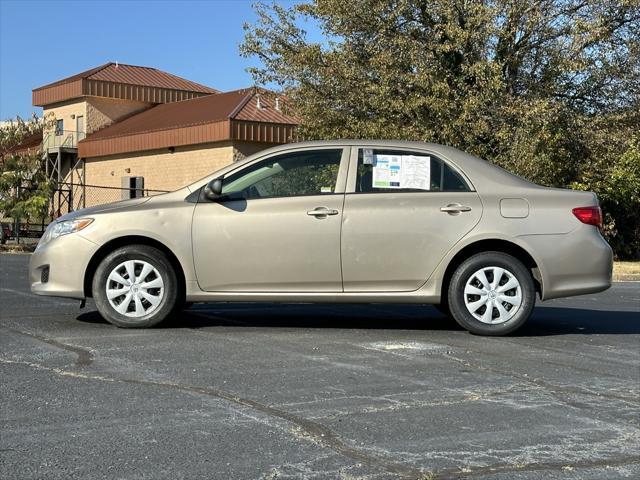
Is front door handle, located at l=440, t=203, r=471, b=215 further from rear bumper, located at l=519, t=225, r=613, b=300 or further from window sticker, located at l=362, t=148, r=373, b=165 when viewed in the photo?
window sticker, located at l=362, t=148, r=373, b=165

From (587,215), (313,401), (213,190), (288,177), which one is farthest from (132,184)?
(313,401)

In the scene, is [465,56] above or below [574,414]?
above

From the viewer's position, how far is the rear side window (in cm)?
724

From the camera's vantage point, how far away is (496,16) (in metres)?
19.8

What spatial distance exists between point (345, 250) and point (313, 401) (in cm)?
251

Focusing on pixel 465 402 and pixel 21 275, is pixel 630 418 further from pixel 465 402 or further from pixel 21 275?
pixel 21 275

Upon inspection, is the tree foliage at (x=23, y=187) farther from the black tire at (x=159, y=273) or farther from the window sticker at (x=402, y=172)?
the window sticker at (x=402, y=172)

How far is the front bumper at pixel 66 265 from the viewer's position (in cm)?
714

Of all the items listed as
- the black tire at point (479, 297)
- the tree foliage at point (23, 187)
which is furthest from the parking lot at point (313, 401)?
the tree foliage at point (23, 187)

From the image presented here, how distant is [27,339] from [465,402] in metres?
3.68

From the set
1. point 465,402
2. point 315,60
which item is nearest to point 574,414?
point 465,402

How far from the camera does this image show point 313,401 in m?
4.72

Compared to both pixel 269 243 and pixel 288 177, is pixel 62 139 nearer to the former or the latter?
pixel 288 177

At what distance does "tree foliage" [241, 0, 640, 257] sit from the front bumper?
43.5ft
